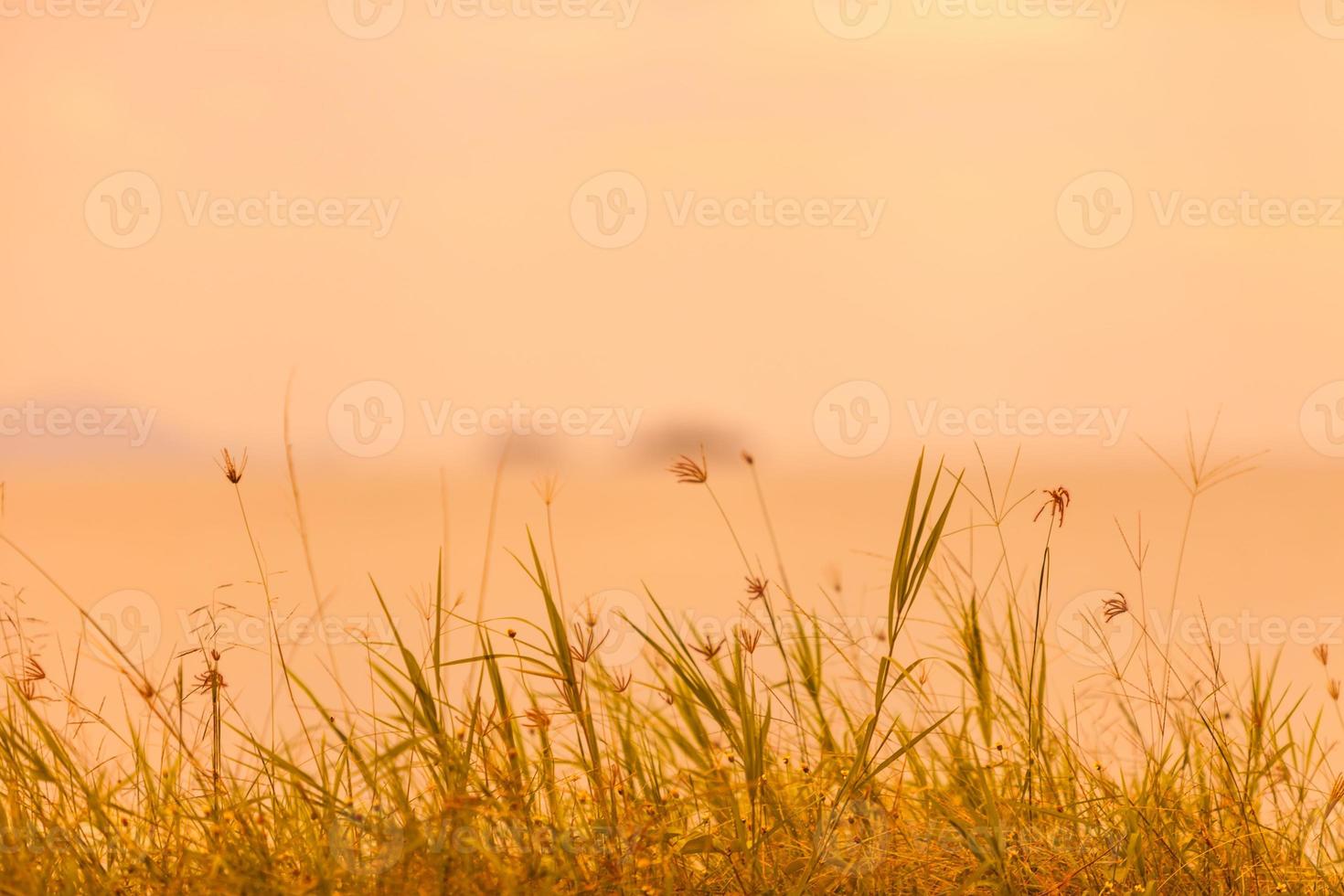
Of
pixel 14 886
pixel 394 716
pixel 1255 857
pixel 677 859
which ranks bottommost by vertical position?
pixel 1255 857

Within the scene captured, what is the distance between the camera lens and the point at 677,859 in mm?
1990

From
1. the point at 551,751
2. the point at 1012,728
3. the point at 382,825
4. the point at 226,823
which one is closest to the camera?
the point at 382,825

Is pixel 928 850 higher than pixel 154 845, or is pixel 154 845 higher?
pixel 154 845

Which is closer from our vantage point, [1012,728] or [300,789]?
[300,789]

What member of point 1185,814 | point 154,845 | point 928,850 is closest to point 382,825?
point 154,845

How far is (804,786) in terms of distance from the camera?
223 centimetres

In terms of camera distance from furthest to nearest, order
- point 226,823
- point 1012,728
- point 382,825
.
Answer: point 1012,728 < point 226,823 < point 382,825

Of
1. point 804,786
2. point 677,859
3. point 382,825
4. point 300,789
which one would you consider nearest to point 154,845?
point 300,789

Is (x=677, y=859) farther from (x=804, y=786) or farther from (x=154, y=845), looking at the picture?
(x=154, y=845)

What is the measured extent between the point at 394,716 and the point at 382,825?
0.38 m

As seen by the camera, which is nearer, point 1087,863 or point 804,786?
point 1087,863

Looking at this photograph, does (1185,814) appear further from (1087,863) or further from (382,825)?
(382,825)

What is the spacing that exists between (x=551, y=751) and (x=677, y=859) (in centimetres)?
32

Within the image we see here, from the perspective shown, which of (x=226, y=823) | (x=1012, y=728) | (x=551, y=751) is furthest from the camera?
(x=1012, y=728)
